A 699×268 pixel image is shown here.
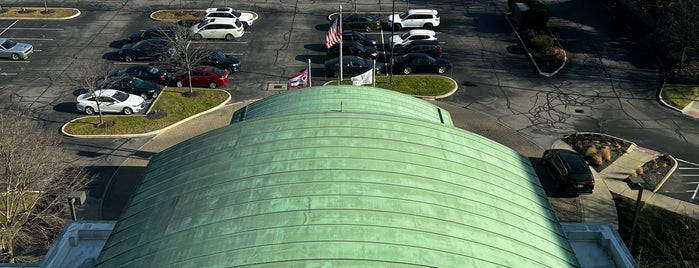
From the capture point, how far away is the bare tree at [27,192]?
76.0 ft

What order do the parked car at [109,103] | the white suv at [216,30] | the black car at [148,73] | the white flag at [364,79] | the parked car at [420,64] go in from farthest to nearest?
the white suv at [216,30] < the parked car at [420,64] < the black car at [148,73] < the parked car at [109,103] < the white flag at [364,79]

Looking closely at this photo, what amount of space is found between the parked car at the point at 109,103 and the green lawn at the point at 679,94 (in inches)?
1307

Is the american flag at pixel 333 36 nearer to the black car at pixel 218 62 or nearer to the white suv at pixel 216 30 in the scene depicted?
the black car at pixel 218 62

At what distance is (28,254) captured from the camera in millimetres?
24531

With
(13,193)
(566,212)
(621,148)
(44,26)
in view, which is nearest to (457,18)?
(621,148)

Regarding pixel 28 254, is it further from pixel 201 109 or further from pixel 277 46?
pixel 277 46

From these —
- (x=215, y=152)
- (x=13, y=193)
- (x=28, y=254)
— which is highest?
(x=215, y=152)

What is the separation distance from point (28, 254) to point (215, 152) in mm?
11520

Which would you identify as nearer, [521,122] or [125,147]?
[125,147]

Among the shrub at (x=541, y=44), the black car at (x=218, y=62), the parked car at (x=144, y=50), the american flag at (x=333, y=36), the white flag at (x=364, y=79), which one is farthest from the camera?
the shrub at (x=541, y=44)

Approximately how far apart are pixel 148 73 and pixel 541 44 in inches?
1099


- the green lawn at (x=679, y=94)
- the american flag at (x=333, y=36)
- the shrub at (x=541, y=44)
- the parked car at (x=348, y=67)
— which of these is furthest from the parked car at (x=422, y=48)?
the green lawn at (x=679, y=94)

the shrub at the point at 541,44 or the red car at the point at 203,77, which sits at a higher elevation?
the shrub at the point at 541,44

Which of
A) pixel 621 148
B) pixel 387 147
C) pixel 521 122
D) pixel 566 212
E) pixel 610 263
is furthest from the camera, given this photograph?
pixel 521 122
